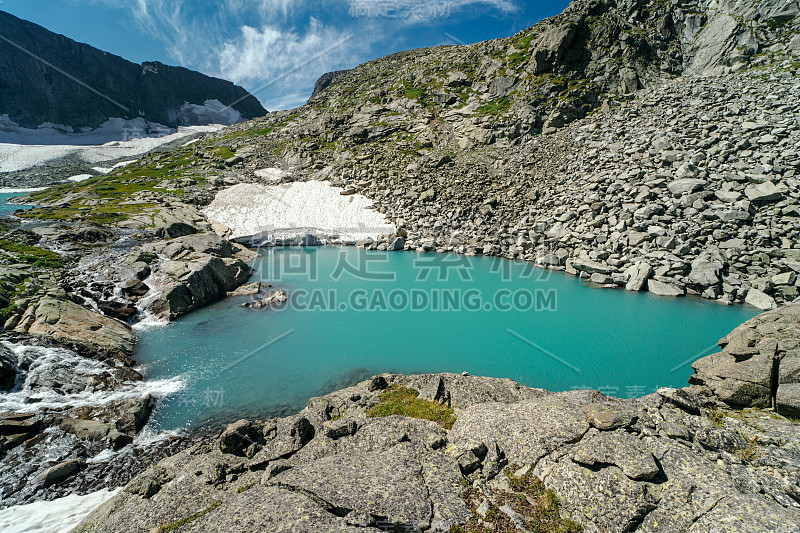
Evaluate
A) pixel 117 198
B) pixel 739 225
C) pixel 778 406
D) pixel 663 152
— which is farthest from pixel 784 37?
pixel 117 198

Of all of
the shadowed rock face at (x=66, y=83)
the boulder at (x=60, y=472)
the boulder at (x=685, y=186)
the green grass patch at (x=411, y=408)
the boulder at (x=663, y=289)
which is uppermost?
the shadowed rock face at (x=66, y=83)

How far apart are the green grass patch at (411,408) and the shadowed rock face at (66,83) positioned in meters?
232

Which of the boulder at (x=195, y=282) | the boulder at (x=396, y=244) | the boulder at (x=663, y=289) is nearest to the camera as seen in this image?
the boulder at (x=195, y=282)

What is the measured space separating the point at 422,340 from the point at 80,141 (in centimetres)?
22027

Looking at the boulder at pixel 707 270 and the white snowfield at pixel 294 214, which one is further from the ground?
the white snowfield at pixel 294 214

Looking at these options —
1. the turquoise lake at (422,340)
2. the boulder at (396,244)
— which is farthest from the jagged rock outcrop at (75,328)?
the boulder at (396,244)

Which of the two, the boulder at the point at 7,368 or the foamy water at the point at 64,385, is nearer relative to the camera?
the foamy water at the point at 64,385

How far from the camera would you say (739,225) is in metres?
24.4

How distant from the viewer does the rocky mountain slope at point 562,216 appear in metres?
7.62

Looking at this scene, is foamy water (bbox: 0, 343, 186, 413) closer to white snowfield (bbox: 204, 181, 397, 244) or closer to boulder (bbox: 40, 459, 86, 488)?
boulder (bbox: 40, 459, 86, 488)

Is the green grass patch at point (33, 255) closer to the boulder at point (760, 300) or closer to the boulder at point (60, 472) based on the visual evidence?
the boulder at point (60, 472)

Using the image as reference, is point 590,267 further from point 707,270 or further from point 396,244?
point 396,244

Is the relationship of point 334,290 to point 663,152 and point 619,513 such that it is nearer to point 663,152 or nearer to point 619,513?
point 619,513

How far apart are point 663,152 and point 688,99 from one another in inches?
495
